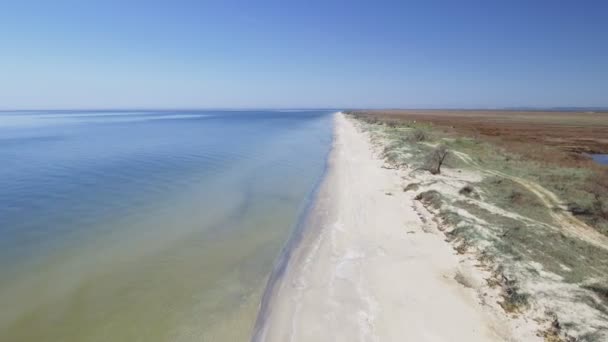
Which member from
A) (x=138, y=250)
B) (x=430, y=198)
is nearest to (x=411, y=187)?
(x=430, y=198)

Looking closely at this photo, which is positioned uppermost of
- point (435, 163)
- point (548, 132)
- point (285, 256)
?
point (548, 132)

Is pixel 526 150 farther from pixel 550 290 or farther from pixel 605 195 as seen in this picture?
pixel 550 290

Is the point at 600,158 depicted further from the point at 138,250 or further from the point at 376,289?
the point at 138,250

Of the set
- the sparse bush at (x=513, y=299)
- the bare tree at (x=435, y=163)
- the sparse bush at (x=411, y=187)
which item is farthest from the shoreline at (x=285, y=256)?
the bare tree at (x=435, y=163)

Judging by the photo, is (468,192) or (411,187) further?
(411,187)

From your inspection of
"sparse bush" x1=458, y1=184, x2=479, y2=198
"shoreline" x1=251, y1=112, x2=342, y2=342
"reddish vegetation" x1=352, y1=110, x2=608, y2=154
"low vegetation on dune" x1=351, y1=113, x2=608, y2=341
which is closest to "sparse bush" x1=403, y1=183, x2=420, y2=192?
"low vegetation on dune" x1=351, y1=113, x2=608, y2=341

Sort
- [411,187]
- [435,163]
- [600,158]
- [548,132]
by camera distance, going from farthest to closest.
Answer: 1. [548,132]
2. [600,158]
3. [435,163]
4. [411,187]

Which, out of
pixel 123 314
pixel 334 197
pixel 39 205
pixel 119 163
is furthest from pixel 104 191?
pixel 334 197

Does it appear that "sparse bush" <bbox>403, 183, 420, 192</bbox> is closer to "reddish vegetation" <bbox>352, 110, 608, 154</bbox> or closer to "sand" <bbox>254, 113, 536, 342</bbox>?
"sand" <bbox>254, 113, 536, 342</bbox>

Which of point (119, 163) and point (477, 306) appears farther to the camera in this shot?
point (119, 163)
